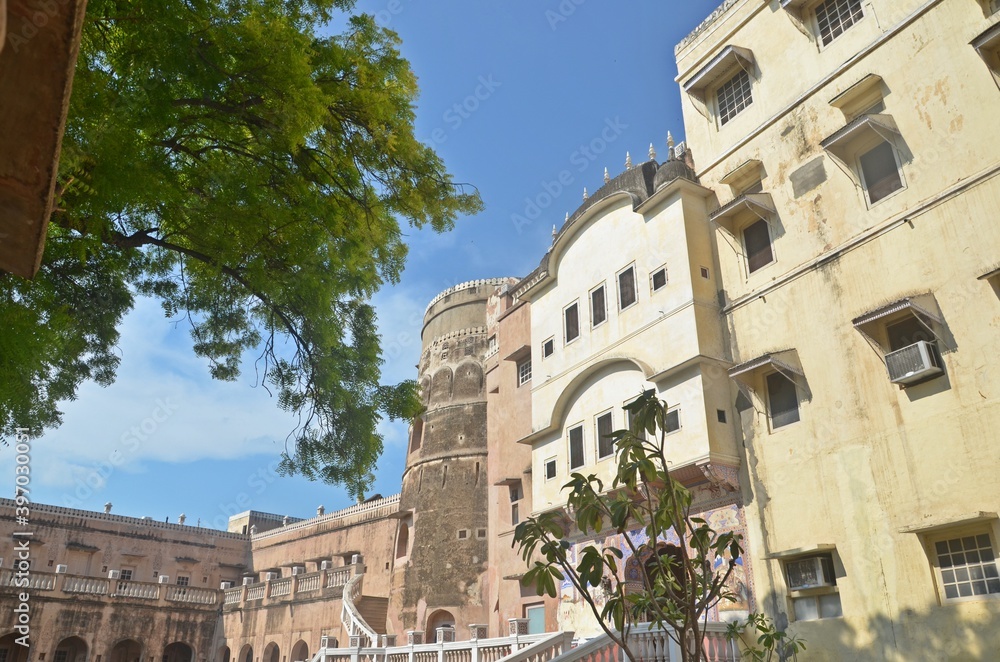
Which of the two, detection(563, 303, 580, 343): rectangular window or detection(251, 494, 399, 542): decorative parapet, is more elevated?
detection(563, 303, 580, 343): rectangular window

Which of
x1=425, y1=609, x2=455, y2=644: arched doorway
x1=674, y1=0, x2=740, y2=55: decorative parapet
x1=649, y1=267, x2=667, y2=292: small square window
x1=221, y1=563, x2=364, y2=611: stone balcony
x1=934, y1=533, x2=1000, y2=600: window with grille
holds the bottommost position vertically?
x1=425, y1=609, x2=455, y2=644: arched doorway

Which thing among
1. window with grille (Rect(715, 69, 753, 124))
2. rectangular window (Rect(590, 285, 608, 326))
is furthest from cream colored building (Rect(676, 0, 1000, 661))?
rectangular window (Rect(590, 285, 608, 326))

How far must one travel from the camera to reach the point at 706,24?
14023 mm

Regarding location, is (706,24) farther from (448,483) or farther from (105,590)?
(105,590)

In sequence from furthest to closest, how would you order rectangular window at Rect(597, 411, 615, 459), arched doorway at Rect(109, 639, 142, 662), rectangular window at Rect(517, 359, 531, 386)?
1. arched doorway at Rect(109, 639, 142, 662)
2. rectangular window at Rect(517, 359, 531, 386)
3. rectangular window at Rect(597, 411, 615, 459)

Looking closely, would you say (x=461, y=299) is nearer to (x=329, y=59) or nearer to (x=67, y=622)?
(x=67, y=622)

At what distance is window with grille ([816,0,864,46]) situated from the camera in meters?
11.3

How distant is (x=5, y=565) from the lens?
3100 centimetres

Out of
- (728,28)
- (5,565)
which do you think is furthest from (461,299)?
(5,565)

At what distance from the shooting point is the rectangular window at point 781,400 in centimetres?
1089

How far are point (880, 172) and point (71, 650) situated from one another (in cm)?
3161

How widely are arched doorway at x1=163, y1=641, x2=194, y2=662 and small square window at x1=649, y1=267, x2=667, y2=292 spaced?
1080 inches

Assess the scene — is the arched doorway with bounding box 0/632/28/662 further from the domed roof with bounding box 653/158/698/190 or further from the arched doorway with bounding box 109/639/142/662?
the domed roof with bounding box 653/158/698/190

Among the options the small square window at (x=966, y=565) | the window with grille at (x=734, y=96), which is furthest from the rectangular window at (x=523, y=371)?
the small square window at (x=966, y=565)
